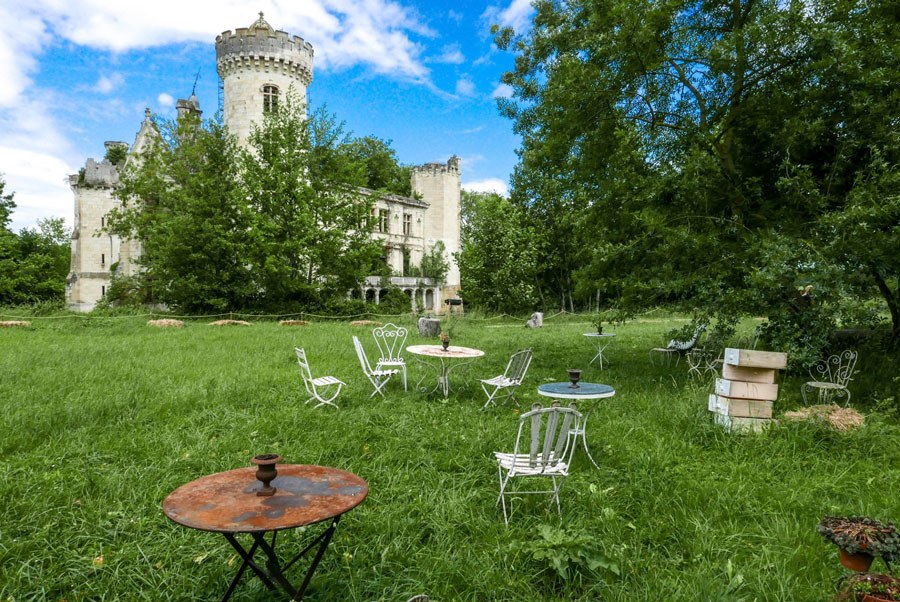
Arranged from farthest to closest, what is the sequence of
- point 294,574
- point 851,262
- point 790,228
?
point 790,228 → point 851,262 → point 294,574

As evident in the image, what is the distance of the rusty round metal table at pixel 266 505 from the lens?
2.49 meters

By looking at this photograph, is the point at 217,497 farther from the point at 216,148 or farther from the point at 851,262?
the point at 216,148

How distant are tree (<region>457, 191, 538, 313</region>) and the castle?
20.9ft

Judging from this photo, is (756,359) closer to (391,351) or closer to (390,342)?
(391,351)

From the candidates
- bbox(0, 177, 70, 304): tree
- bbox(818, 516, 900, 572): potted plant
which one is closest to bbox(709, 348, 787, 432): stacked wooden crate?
bbox(818, 516, 900, 572): potted plant

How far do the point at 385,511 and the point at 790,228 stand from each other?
26.0 ft

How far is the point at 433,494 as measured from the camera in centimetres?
430

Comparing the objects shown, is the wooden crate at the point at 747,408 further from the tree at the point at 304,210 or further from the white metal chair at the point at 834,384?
the tree at the point at 304,210

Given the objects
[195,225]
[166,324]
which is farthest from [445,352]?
[195,225]

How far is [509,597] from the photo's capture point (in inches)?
122

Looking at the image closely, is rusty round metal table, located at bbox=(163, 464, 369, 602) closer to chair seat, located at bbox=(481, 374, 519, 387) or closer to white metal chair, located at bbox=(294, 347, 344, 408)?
white metal chair, located at bbox=(294, 347, 344, 408)

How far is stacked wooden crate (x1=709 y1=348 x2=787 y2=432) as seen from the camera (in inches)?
230

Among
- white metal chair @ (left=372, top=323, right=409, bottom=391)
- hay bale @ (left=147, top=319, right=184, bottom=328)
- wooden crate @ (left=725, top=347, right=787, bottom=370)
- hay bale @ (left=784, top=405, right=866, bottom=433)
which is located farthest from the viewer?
hay bale @ (left=147, top=319, right=184, bottom=328)

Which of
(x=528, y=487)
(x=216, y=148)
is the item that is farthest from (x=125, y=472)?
(x=216, y=148)
